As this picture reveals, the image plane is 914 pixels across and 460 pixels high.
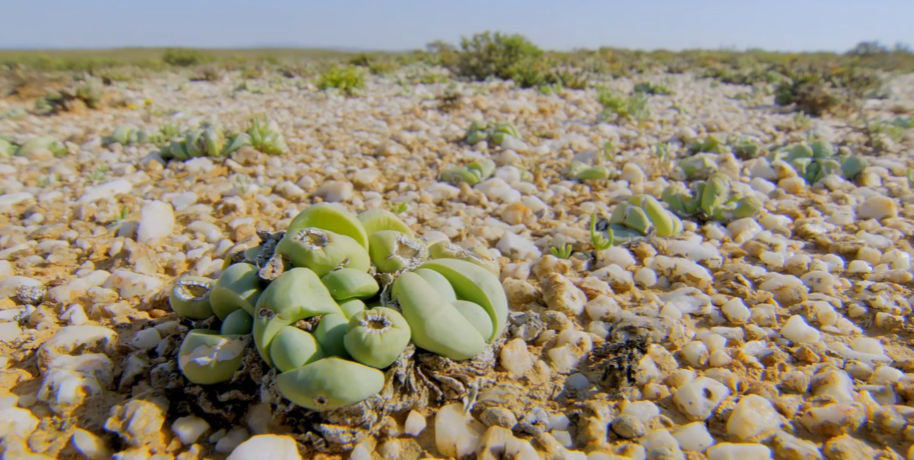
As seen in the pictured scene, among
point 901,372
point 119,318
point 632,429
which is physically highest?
point 901,372

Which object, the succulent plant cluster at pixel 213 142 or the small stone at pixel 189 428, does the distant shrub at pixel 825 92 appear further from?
the small stone at pixel 189 428

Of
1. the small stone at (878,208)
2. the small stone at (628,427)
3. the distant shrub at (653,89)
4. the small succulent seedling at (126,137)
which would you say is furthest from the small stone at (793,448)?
the distant shrub at (653,89)

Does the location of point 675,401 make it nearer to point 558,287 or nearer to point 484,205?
point 558,287

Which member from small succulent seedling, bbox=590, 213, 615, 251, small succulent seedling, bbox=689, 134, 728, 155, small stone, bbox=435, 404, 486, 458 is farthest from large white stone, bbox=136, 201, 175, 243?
small succulent seedling, bbox=689, 134, 728, 155

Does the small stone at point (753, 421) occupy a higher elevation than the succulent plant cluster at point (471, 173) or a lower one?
lower

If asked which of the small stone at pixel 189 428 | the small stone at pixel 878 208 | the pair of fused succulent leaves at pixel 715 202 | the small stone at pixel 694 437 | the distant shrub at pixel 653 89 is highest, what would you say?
the distant shrub at pixel 653 89

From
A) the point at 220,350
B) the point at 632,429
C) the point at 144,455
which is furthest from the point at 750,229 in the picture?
the point at 144,455
